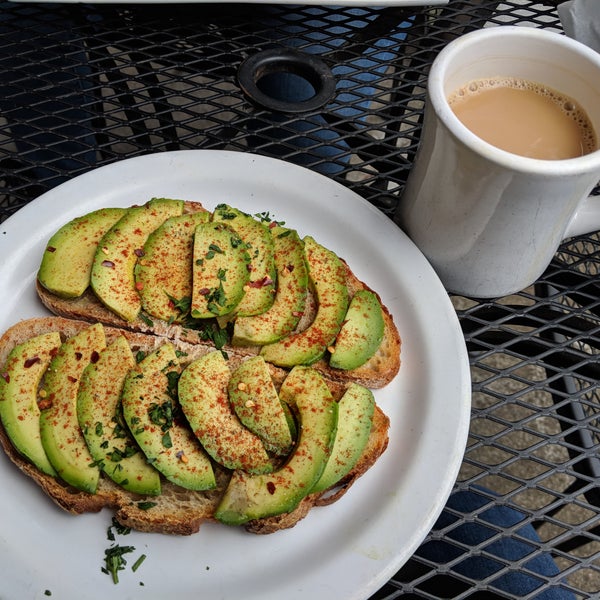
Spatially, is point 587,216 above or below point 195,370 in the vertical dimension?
above

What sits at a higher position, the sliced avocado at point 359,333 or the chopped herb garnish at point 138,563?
the sliced avocado at point 359,333

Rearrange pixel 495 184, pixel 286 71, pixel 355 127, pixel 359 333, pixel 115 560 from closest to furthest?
pixel 115 560 → pixel 495 184 → pixel 359 333 → pixel 286 71 → pixel 355 127

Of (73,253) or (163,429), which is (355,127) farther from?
(163,429)

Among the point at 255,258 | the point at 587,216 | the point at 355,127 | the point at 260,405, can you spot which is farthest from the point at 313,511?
the point at 355,127

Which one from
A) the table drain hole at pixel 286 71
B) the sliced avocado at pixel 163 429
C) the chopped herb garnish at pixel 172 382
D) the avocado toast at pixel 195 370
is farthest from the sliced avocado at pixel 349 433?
the table drain hole at pixel 286 71

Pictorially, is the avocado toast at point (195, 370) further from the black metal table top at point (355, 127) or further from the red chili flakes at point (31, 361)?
the black metal table top at point (355, 127)

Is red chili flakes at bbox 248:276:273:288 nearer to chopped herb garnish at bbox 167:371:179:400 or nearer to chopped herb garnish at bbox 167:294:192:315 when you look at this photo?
chopped herb garnish at bbox 167:294:192:315

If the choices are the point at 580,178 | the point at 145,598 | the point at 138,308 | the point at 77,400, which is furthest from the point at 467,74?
the point at 145,598
